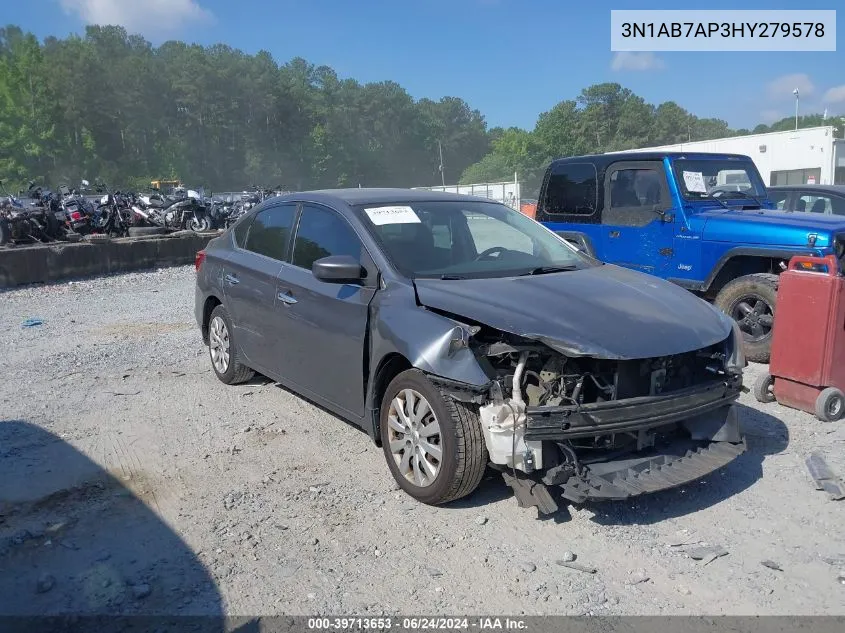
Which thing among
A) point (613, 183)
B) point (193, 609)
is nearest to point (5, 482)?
point (193, 609)

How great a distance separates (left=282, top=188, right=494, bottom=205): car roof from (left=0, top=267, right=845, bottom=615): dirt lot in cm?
165

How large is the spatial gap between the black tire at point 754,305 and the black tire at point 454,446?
13.3 ft

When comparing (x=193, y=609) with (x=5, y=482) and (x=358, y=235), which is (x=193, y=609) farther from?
(x=358, y=235)

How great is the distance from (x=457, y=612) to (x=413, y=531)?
2.37 feet

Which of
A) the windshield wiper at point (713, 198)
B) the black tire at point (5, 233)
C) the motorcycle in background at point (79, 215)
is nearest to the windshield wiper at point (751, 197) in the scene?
the windshield wiper at point (713, 198)

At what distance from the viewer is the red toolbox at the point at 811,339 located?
16.7 ft

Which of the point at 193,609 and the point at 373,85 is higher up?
the point at 373,85

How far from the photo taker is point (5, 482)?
423 centimetres

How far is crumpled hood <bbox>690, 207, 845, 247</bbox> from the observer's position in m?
6.43

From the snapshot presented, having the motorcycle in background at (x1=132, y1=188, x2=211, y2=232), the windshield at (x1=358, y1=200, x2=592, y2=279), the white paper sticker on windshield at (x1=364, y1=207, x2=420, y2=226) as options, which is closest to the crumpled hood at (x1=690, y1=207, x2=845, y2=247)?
the windshield at (x1=358, y1=200, x2=592, y2=279)

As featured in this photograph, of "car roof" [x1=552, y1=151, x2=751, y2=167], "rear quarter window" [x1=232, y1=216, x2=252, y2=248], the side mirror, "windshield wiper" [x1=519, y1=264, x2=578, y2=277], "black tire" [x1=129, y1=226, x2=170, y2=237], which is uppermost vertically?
"car roof" [x1=552, y1=151, x2=751, y2=167]

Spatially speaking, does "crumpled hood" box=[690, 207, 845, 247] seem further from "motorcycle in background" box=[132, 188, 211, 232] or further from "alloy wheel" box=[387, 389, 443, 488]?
"motorcycle in background" box=[132, 188, 211, 232]

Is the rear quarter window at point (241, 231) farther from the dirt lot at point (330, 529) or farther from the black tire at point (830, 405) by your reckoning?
the black tire at point (830, 405)

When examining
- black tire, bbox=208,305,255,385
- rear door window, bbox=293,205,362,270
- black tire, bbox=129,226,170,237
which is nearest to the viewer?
rear door window, bbox=293,205,362,270
